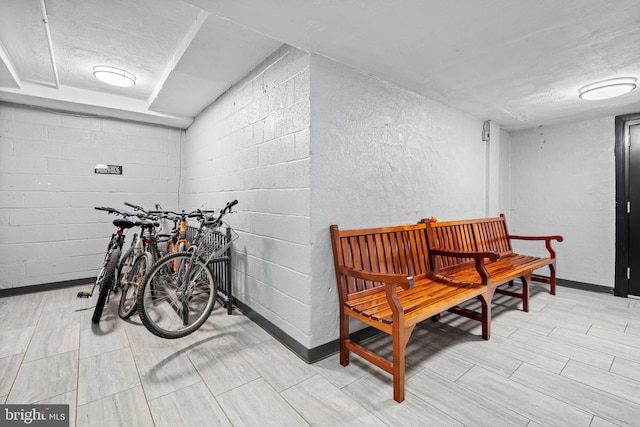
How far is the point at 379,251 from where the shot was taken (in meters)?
2.36

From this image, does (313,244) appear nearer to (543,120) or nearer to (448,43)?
(448,43)

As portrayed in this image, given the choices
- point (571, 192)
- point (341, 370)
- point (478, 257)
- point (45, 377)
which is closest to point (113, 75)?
point (45, 377)

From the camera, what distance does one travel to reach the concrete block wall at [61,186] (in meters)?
3.46

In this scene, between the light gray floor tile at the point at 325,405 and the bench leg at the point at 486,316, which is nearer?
the light gray floor tile at the point at 325,405

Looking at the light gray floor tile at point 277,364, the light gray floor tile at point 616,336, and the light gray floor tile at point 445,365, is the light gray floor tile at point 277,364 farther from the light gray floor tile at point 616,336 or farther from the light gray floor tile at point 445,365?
the light gray floor tile at point 616,336

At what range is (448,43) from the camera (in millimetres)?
1994

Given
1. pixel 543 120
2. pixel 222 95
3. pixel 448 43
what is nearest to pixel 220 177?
pixel 222 95

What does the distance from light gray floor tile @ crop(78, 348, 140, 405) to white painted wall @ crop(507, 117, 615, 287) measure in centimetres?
507

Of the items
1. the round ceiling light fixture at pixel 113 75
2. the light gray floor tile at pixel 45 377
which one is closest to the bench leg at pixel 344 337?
the light gray floor tile at pixel 45 377

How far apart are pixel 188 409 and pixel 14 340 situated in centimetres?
187

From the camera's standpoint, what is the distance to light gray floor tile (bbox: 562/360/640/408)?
1741 mm

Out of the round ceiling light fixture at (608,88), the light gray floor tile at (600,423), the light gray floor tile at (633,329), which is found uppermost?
the round ceiling light fixture at (608,88)

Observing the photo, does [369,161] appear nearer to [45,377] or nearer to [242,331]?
[242,331]

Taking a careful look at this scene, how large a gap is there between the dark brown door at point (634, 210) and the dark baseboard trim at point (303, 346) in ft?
11.5
